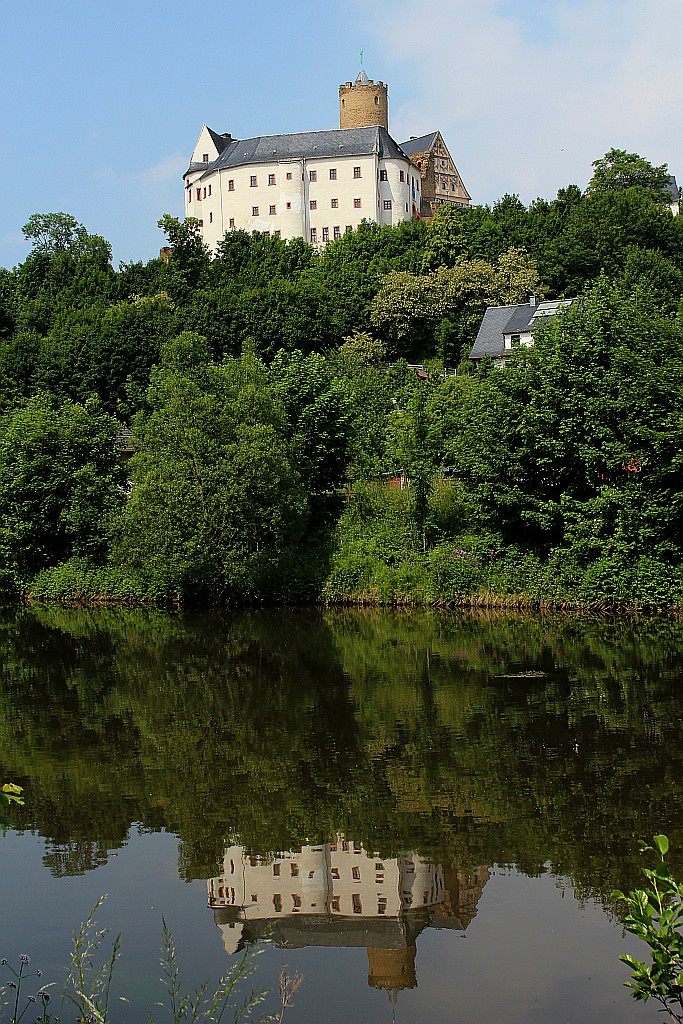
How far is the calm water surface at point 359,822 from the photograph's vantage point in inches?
329

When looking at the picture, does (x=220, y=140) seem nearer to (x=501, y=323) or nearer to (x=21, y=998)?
(x=501, y=323)

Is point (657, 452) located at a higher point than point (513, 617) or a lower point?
higher

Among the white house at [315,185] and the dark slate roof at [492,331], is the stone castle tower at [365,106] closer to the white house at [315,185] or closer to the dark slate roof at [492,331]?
the white house at [315,185]

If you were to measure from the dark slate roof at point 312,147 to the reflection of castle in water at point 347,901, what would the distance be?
90.3 metres

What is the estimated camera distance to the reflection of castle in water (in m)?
8.98

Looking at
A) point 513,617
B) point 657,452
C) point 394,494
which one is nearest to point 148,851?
point 513,617

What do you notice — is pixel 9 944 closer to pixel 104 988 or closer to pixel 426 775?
pixel 104 988

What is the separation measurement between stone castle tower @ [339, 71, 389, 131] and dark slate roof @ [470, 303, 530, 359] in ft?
143

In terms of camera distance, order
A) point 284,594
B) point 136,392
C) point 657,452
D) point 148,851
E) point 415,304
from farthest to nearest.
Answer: point 415,304, point 136,392, point 284,594, point 657,452, point 148,851

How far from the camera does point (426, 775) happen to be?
1312 centimetres

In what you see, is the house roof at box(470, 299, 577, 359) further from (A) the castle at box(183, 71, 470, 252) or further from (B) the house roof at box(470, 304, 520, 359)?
(A) the castle at box(183, 71, 470, 252)

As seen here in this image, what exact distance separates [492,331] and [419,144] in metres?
49.0

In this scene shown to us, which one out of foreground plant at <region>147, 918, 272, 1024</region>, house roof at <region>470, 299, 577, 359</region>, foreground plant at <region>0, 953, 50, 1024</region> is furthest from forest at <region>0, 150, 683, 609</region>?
foreground plant at <region>0, 953, 50, 1024</region>

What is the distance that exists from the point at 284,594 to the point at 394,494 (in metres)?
4.58
